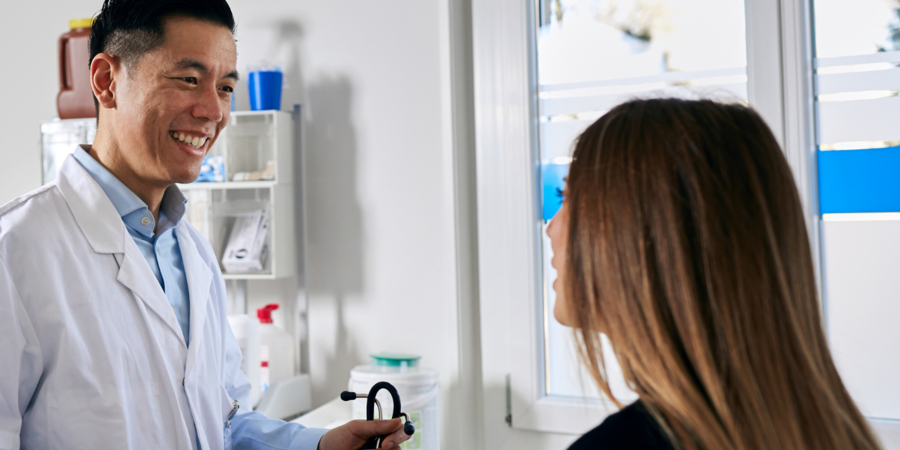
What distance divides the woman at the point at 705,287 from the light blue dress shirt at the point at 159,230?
2.41ft

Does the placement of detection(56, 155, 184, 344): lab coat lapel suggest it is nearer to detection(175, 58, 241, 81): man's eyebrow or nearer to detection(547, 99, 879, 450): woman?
detection(175, 58, 241, 81): man's eyebrow

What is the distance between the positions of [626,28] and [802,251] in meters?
1.16

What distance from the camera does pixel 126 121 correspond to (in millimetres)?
1062

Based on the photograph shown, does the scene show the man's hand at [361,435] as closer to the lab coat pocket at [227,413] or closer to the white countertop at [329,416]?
the lab coat pocket at [227,413]

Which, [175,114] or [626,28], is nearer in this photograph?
[175,114]

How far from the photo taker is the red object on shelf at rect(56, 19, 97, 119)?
78.2 inches

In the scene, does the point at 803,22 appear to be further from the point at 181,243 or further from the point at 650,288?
the point at 181,243

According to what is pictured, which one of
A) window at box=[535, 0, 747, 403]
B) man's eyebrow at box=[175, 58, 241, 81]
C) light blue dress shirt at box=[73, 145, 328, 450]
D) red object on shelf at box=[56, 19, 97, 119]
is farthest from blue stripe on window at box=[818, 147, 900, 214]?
red object on shelf at box=[56, 19, 97, 119]

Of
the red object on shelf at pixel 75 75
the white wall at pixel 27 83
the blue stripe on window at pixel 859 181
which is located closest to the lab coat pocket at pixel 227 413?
the red object on shelf at pixel 75 75

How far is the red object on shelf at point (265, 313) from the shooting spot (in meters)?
1.92

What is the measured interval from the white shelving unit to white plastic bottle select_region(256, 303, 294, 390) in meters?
0.12

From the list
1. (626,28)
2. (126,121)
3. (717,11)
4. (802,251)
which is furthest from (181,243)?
(717,11)

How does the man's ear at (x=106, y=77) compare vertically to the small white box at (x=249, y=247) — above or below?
above

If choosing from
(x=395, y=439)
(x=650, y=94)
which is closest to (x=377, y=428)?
(x=395, y=439)
